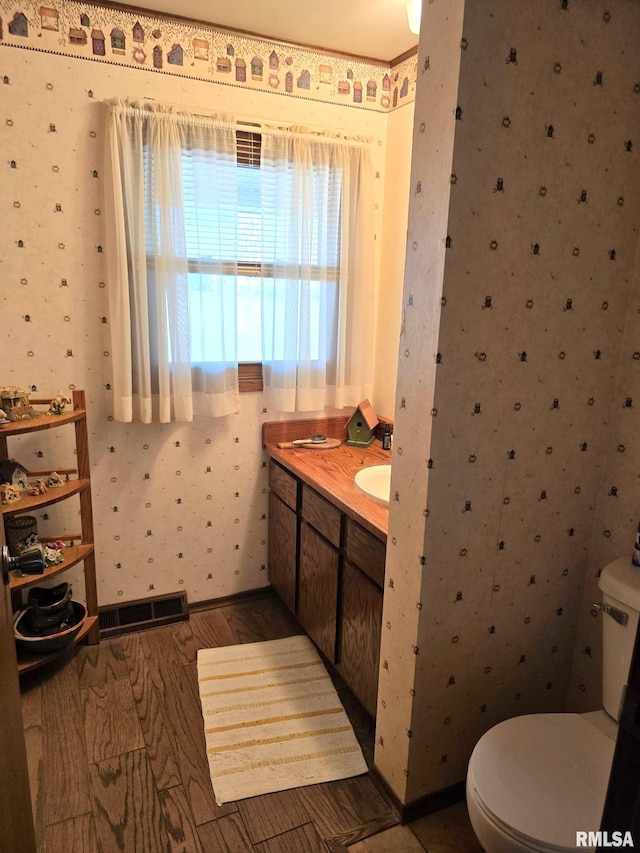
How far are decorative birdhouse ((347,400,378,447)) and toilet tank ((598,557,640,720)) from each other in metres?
1.44

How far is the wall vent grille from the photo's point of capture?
2.56m

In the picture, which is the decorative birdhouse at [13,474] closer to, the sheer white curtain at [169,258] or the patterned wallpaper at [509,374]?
the sheer white curtain at [169,258]

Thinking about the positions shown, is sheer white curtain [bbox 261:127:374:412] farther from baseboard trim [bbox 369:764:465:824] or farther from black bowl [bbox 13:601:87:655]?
baseboard trim [bbox 369:764:465:824]

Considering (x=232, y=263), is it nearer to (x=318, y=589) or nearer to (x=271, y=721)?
(x=318, y=589)

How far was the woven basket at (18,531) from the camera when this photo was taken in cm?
221

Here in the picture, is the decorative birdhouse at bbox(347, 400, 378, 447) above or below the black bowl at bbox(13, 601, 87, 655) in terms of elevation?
above

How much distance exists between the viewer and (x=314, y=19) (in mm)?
2205

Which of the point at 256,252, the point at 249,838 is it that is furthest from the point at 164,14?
the point at 249,838

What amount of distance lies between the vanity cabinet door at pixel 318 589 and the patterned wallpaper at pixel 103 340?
0.49m

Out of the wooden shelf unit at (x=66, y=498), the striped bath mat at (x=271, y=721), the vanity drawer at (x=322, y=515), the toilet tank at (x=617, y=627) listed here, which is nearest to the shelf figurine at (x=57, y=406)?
the wooden shelf unit at (x=66, y=498)

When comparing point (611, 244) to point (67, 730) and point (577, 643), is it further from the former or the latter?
point (67, 730)

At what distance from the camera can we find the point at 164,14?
2207 millimetres

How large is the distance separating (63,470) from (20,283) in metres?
Answer: 0.79

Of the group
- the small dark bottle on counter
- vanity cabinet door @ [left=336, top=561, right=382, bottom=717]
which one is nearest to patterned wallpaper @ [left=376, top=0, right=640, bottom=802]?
vanity cabinet door @ [left=336, top=561, right=382, bottom=717]
